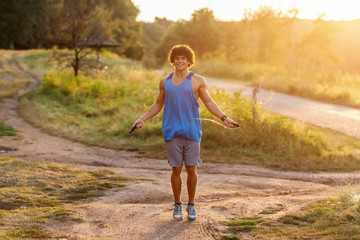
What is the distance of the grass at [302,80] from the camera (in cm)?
1755

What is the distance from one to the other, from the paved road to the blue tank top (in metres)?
7.08

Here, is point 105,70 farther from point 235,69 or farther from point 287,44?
point 287,44

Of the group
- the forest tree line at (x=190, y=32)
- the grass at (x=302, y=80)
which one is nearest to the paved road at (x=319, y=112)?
the grass at (x=302, y=80)

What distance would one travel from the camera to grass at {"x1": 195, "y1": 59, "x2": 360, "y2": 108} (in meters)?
17.5

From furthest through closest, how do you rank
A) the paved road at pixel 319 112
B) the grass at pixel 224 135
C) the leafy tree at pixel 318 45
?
1. the leafy tree at pixel 318 45
2. the paved road at pixel 319 112
3. the grass at pixel 224 135

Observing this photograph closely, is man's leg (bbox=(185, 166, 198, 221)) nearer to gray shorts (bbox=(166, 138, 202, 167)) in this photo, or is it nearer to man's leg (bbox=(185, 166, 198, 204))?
man's leg (bbox=(185, 166, 198, 204))

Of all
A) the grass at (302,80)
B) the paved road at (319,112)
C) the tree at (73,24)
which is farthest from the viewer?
the grass at (302,80)

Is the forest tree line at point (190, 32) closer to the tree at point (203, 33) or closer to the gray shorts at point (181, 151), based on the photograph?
the tree at point (203, 33)

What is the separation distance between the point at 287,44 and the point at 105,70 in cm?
1986

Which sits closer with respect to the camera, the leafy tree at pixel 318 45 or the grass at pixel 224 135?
the grass at pixel 224 135

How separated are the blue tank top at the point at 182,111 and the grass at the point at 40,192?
4.93 ft

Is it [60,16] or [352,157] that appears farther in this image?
[60,16]

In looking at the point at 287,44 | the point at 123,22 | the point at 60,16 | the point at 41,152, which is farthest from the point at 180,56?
the point at 123,22

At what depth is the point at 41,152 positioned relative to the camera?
8898 millimetres
